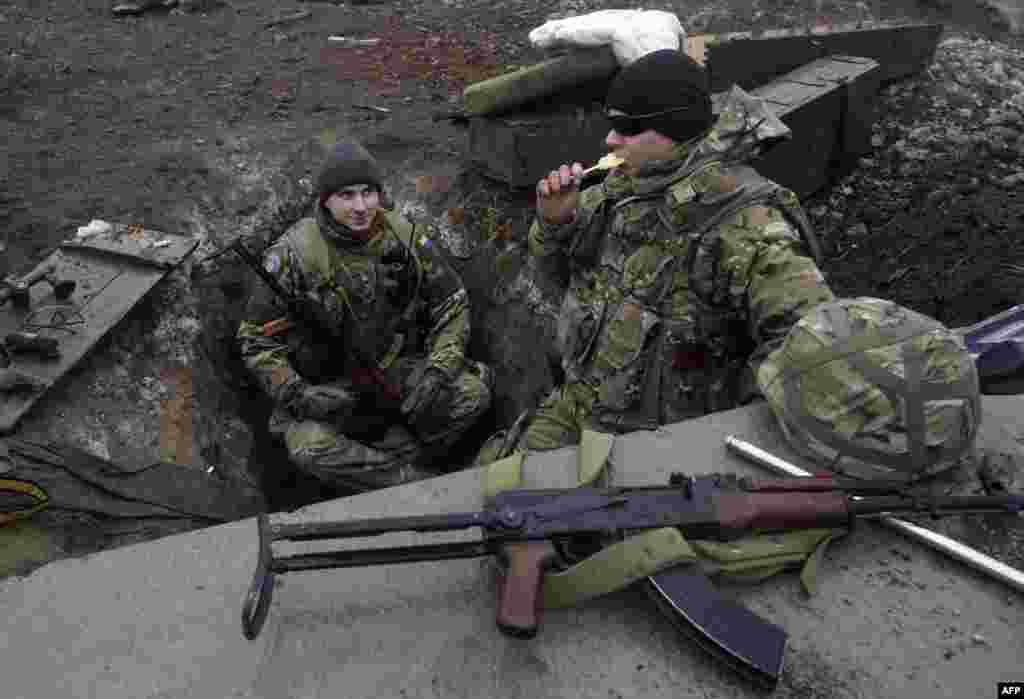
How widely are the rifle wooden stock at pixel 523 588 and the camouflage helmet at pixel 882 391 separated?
3.43ft

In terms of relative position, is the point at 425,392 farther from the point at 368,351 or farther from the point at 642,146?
the point at 642,146

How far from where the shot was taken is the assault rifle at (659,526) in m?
2.25

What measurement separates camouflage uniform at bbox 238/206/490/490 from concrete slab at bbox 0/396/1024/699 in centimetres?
236

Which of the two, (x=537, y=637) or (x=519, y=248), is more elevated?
(x=537, y=637)

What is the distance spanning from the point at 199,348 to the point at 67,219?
54.8 inches

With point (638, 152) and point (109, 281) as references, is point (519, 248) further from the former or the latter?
point (109, 281)

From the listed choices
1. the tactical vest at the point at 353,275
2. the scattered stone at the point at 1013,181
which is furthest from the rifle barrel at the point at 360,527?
the scattered stone at the point at 1013,181

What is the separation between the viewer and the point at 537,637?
7.93ft

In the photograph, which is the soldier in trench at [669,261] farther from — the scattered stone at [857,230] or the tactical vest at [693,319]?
the scattered stone at [857,230]

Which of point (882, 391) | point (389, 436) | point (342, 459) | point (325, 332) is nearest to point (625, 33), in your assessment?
point (325, 332)

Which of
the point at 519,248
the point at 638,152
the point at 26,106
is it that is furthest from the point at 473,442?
the point at 26,106

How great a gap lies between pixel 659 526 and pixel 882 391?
0.83 metres

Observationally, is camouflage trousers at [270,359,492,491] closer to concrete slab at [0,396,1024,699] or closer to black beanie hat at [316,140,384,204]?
black beanie hat at [316,140,384,204]

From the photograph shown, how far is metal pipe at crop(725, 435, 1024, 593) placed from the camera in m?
2.45
